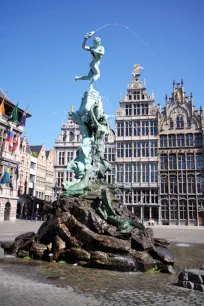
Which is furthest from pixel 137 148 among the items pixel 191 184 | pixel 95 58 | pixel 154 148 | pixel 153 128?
pixel 95 58

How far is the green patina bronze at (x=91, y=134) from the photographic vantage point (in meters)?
16.9

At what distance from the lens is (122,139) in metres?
53.7

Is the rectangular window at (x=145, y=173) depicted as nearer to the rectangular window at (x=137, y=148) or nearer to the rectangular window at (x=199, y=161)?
the rectangular window at (x=137, y=148)

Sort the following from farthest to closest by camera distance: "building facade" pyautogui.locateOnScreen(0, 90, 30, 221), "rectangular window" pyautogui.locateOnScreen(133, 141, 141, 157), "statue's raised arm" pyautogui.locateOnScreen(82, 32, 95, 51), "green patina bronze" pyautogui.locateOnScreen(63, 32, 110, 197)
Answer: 1. "rectangular window" pyautogui.locateOnScreen(133, 141, 141, 157)
2. "building facade" pyautogui.locateOnScreen(0, 90, 30, 221)
3. "statue's raised arm" pyautogui.locateOnScreen(82, 32, 95, 51)
4. "green patina bronze" pyautogui.locateOnScreen(63, 32, 110, 197)

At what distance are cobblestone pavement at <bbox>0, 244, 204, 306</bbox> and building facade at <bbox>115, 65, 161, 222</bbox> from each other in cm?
4101

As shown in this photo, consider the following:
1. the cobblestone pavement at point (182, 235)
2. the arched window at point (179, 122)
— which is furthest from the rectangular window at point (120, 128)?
the cobblestone pavement at point (182, 235)

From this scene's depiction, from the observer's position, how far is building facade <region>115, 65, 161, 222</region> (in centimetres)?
5078

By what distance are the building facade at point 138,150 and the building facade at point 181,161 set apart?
4.93 ft

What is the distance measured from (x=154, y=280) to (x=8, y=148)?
3645 centimetres

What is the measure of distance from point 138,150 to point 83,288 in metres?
46.4

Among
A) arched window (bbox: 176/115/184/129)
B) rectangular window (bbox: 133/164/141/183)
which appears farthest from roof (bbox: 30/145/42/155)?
arched window (bbox: 176/115/184/129)

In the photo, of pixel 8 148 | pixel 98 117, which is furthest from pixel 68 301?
pixel 8 148

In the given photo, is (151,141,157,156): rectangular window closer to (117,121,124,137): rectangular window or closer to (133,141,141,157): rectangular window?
(133,141,141,157): rectangular window

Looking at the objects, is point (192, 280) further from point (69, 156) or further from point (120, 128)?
point (69, 156)
